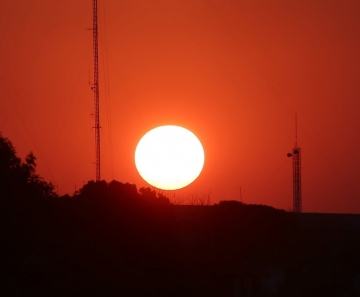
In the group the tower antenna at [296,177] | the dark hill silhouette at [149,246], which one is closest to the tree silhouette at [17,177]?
the dark hill silhouette at [149,246]

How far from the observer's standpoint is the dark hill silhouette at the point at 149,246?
2375 cm

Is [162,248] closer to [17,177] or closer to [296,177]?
Answer: [17,177]

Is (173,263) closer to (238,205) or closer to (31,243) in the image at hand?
(31,243)

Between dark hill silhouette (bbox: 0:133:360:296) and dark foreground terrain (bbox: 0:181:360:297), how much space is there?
4 cm

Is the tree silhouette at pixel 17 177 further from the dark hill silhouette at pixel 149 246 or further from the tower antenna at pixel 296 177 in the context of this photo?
the tower antenna at pixel 296 177

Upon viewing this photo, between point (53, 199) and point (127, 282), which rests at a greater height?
point (53, 199)

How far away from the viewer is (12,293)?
22031 millimetres

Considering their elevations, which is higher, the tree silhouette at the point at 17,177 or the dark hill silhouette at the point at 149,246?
the tree silhouette at the point at 17,177

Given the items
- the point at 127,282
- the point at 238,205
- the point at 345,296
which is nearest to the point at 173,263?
the point at 127,282

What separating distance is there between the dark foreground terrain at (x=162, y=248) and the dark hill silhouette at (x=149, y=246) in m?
0.04

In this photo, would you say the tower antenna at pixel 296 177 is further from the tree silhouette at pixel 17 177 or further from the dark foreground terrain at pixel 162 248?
the tree silhouette at pixel 17 177

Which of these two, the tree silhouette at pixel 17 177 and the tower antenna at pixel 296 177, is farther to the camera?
the tower antenna at pixel 296 177

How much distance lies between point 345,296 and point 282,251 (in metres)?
6.27

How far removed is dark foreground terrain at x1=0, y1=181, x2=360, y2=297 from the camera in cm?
2372
